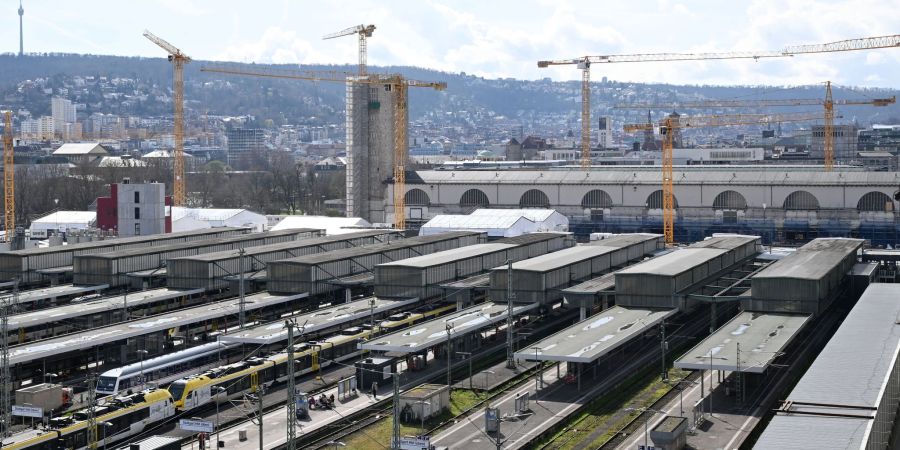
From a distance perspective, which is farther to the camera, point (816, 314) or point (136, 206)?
point (136, 206)

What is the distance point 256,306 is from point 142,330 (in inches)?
226

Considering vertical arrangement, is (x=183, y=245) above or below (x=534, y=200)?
below

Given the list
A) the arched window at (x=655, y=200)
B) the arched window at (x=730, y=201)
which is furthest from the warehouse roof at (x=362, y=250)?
the arched window at (x=730, y=201)

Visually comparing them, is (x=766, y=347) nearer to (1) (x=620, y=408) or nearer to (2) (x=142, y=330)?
(1) (x=620, y=408)

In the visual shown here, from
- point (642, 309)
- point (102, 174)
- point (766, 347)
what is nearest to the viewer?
point (766, 347)

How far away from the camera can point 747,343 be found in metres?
34.2

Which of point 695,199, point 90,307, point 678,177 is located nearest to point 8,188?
point 90,307

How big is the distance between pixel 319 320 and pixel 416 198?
42553mm

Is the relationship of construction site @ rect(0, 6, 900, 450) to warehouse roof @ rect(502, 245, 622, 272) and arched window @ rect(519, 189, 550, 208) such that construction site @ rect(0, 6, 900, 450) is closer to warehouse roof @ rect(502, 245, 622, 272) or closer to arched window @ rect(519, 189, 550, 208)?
warehouse roof @ rect(502, 245, 622, 272)

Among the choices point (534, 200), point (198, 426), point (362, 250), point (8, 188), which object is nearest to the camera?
point (198, 426)

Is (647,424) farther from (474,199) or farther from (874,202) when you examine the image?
(474,199)

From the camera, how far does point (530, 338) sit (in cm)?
4278

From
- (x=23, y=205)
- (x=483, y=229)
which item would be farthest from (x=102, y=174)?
(x=483, y=229)

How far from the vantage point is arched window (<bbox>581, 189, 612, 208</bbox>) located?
76.5 metres
